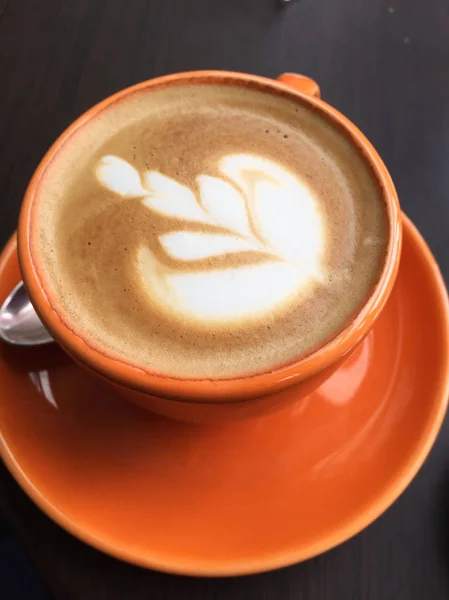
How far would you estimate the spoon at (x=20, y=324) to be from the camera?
0.80m

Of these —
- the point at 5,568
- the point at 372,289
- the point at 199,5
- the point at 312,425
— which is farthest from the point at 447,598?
the point at 199,5

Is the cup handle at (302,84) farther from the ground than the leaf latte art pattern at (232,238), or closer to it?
farther from the ground

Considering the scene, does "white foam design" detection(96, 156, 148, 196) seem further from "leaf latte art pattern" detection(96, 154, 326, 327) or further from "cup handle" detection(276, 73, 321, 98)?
"cup handle" detection(276, 73, 321, 98)

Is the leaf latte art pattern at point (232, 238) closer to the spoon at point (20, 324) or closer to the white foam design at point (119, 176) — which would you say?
the white foam design at point (119, 176)

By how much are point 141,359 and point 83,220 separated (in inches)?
8.7

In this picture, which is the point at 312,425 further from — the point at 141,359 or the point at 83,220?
the point at 83,220

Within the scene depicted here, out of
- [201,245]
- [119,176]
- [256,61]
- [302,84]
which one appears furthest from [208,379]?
[256,61]

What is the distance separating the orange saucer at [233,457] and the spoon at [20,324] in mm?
19

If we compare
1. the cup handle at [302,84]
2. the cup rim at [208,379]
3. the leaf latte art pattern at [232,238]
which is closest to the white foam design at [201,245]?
the leaf latte art pattern at [232,238]

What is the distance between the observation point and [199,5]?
50.6 inches

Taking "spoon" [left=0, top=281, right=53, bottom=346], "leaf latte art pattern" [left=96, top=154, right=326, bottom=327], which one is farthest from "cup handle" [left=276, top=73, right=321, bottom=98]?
"spoon" [left=0, top=281, right=53, bottom=346]

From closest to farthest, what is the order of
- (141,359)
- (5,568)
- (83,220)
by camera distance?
(141,359), (83,220), (5,568)

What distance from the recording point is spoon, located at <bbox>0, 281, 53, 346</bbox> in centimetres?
80

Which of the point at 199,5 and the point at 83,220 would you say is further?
the point at 199,5
